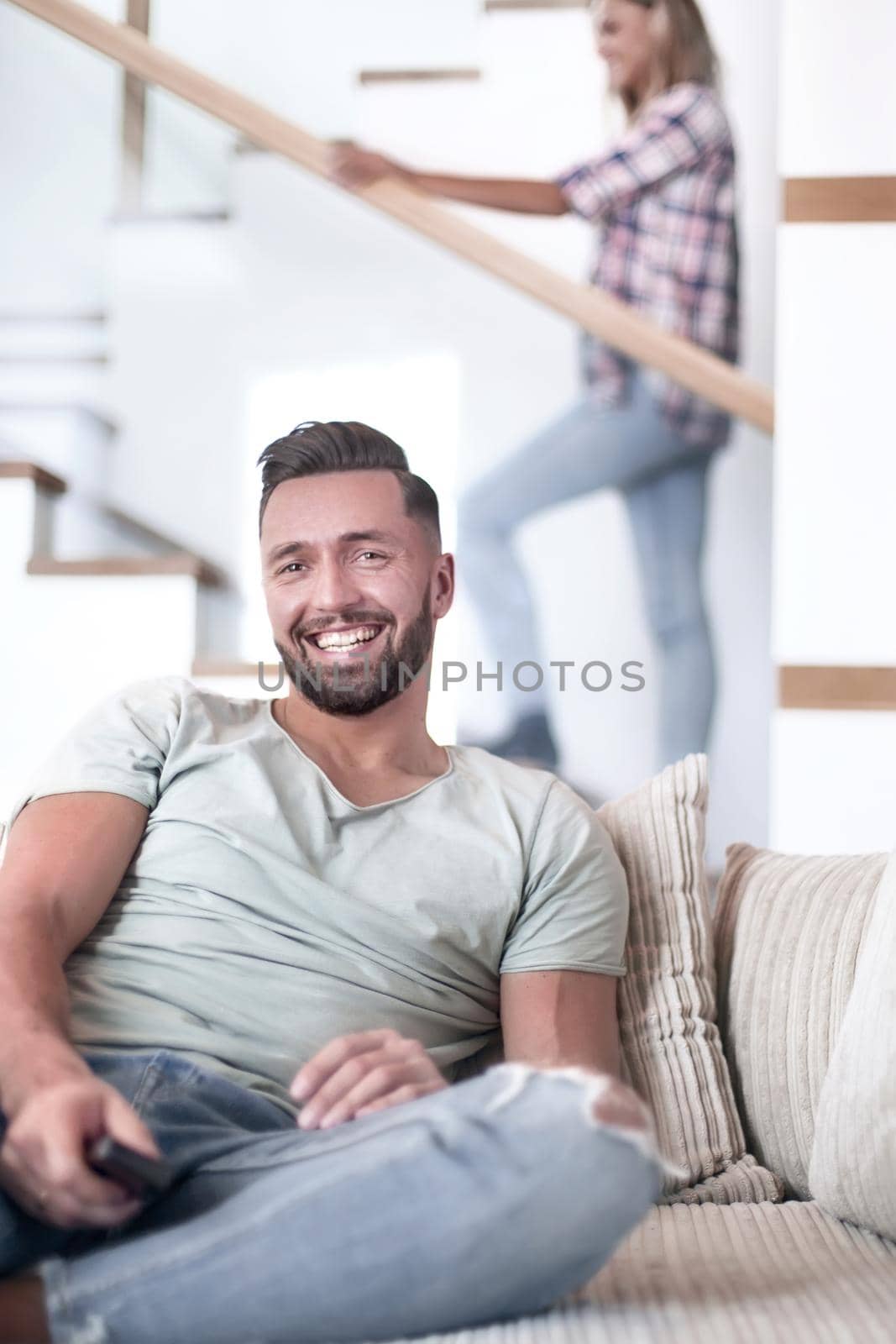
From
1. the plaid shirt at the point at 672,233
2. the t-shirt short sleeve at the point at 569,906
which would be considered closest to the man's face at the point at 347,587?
the t-shirt short sleeve at the point at 569,906

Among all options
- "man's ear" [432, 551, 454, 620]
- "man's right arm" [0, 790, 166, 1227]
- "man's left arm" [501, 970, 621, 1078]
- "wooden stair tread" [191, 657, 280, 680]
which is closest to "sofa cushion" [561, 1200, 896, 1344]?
"man's left arm" [501, 970, 621, 1078]

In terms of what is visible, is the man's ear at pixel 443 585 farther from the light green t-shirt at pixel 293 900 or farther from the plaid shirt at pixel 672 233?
the plaid shirt at pixel 672 233

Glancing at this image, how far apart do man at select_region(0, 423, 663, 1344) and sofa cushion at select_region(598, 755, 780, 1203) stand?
0.06 meters

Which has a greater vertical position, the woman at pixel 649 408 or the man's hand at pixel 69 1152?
the woman at pixel 649 408

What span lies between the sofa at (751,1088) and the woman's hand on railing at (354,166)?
1.38 m

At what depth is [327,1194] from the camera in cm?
74

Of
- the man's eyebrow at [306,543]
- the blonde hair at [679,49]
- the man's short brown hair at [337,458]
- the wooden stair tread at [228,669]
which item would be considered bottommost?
the wooden stair tread at [228,669]

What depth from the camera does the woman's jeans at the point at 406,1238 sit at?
73 centimetres

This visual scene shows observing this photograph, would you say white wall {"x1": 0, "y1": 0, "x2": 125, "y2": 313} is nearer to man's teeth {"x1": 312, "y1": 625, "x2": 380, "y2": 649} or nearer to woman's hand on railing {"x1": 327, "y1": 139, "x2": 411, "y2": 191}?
woman's hand on railing {"x1": 327, "y1": 139, "x2": 411, "y2": 191}

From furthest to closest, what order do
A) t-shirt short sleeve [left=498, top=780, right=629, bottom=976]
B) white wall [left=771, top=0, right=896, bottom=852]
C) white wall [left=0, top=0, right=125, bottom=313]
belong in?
white wall [left=0, top=0, right=125, bottom=313], white wall [left=771, top=0, right=896, bottom=852], t-shirt short sleeve [left=498, top=780, right=629, bottom=976]

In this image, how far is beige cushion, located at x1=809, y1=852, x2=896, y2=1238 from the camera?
3.19 feet

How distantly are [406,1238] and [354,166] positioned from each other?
194 centimetres

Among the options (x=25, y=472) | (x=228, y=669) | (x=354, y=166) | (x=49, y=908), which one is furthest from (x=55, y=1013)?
(x=354, y=166)

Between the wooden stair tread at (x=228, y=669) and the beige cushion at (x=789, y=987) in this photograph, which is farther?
the wooden stair tread at (x=228, y=669)
